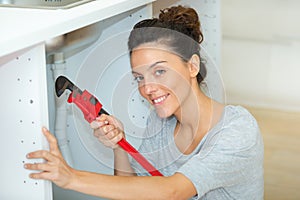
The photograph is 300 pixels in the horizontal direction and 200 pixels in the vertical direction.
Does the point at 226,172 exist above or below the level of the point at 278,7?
above

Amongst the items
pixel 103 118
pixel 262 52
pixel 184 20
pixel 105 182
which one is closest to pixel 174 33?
pixel 184 20

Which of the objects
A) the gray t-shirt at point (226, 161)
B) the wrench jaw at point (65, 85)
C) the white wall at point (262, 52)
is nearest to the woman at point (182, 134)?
the gray t-shirt at point (226, 161)

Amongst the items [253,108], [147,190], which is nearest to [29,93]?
[147,190]

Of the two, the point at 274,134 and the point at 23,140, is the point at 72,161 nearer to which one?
the point at 23,140

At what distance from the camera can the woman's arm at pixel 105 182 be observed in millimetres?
1386

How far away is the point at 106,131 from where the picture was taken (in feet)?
5.50

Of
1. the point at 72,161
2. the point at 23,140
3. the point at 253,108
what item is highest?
the point at 23,140

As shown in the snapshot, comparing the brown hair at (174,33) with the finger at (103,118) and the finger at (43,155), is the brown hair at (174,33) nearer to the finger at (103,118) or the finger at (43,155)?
the finger at (103,118)

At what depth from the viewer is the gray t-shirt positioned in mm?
1547

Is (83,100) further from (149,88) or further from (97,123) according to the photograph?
(149,88)

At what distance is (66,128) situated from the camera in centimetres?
207

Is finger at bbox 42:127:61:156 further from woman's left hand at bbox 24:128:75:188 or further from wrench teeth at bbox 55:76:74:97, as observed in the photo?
wrench teeth at bbox 55:76:74:97

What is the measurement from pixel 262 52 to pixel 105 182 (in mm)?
2375

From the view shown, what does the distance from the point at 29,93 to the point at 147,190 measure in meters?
0.37
